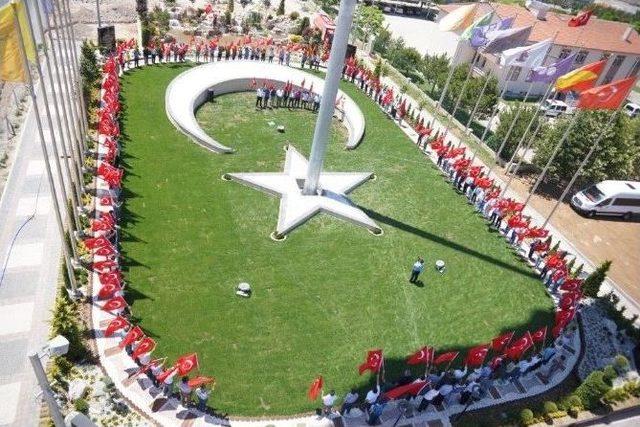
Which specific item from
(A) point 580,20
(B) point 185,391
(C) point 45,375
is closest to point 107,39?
(B) point 185,391

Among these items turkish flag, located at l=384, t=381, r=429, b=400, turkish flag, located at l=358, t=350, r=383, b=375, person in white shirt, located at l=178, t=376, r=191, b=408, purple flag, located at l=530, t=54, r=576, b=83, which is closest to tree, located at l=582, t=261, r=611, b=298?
purple flag, located at l=530, t=54, r=576, b=83

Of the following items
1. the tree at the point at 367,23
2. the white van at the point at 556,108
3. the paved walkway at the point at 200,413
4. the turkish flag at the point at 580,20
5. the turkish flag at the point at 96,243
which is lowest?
the paved walkway at the point at 200,413

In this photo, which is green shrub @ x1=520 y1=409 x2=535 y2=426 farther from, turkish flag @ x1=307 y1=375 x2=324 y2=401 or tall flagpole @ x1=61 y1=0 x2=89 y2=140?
tall flagpole @ x1=61 y1=0 x2=89 y2=140

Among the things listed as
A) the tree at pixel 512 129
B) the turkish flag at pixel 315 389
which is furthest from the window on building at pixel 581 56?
the turkish flag at pixel 315 389

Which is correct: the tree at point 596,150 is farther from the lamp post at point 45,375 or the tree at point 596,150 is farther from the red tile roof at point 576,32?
the lamp post at point 45,375

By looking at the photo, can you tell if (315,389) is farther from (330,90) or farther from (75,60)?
(75,60)

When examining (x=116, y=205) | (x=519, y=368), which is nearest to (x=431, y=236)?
(x=519, y=368)

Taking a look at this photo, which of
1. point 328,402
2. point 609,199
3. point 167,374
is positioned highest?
point 609,199
